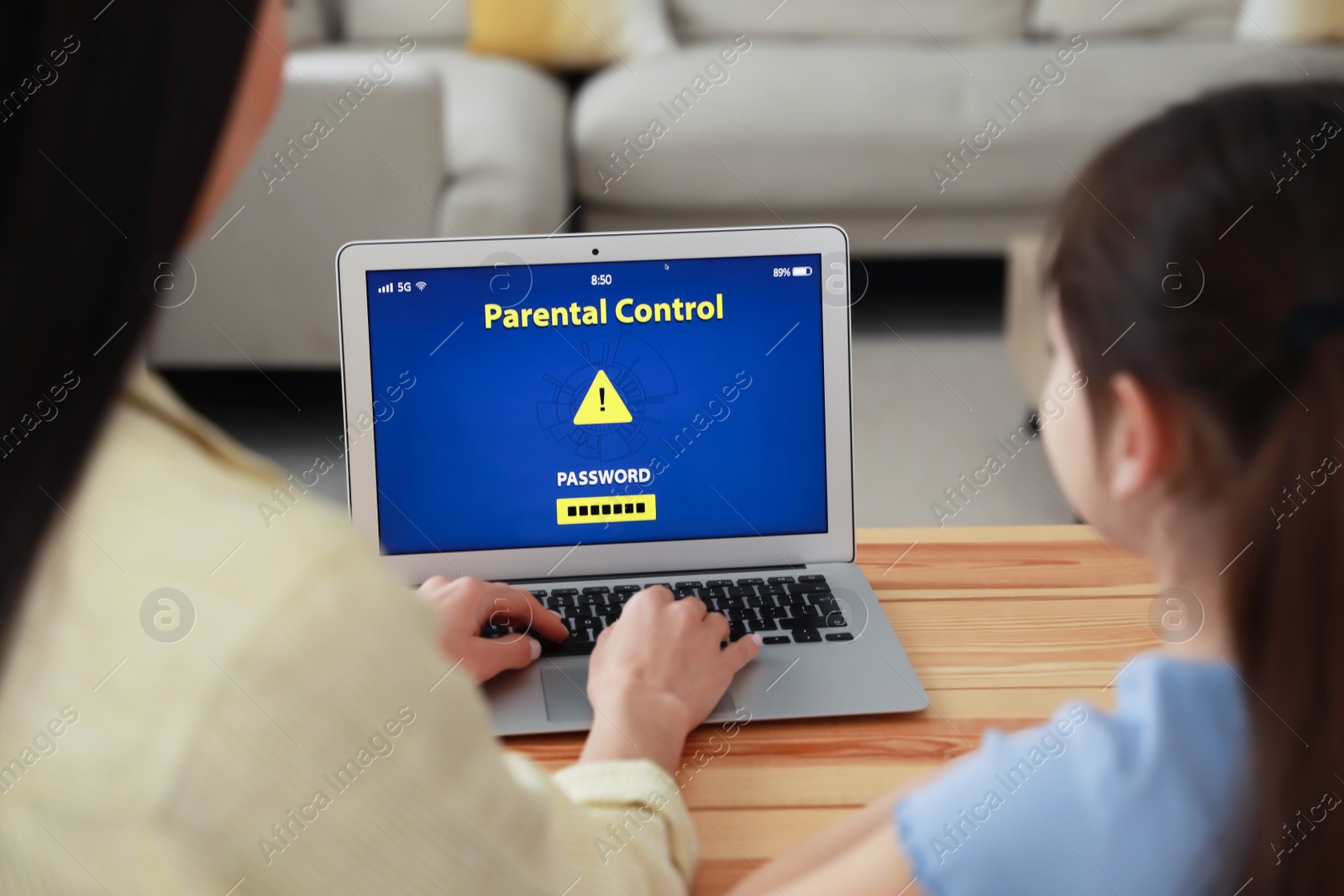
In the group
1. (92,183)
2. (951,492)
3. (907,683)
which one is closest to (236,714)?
(92,183)

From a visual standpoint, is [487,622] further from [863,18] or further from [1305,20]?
[1305,20]

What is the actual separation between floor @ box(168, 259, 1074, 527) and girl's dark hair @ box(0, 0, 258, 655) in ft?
5.68

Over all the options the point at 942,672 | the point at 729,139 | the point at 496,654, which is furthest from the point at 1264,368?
the point at 729,139

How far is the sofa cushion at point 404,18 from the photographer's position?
3434mm

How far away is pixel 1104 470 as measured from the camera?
59 cm

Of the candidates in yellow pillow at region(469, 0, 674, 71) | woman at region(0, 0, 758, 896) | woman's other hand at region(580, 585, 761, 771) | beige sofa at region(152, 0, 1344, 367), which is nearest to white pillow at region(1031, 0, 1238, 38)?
beige sofa at region(152, 0, 1344, 367)

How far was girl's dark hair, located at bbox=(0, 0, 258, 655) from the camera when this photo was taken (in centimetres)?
36

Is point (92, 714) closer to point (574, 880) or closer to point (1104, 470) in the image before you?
point (574, 880)

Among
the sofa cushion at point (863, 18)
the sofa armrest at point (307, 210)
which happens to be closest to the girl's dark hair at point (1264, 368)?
the sofa armrest at point (307, 210)

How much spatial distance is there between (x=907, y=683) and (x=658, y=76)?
2511 millimetres

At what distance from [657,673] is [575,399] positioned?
0.87ft

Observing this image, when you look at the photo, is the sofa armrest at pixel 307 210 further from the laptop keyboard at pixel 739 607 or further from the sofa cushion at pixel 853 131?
the laptop keyboard at pixel 739 607

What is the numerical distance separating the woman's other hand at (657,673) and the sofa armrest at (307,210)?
5.83ft

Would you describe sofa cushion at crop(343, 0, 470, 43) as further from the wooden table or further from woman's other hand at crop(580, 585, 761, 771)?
woman's other hand at crop(580, 585, 761, 771)
